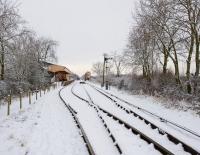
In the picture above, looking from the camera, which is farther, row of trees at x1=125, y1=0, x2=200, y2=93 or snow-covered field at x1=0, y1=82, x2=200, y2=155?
row of trees at x1=125, y1=0, x2=200, y2=93

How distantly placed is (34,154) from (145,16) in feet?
65.5

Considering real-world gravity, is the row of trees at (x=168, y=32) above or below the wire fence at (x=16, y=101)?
above

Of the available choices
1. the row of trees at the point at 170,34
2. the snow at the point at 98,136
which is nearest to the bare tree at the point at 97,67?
the row of trees at the point at 170,34

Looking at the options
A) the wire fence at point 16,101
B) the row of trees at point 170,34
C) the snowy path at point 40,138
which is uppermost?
the row of trees at point 170,34

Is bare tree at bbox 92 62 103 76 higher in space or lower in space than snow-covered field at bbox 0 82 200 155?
higher

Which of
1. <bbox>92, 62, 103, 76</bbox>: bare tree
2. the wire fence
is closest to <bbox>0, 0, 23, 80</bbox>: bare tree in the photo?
the wire fence

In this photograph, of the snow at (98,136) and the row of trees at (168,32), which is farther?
the row of trees at (168,32)

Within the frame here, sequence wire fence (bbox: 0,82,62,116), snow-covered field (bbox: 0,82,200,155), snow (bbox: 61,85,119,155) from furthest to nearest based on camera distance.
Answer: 1. wire fence (bbox: 0,82,62,116)
2. snow-covered field (bbox: 0,82,200,155)
3. snow (bbox: 61,85,119,155)

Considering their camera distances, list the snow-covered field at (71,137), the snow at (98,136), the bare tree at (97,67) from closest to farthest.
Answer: the snow at (98,136) → the snow-covered field at (71,137) → the bare tree at (97,67)

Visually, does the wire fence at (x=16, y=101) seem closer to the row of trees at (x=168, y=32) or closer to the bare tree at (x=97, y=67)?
the row of trees at (x=168, y=32)

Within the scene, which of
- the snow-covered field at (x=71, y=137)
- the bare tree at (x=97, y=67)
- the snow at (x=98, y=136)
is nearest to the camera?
the snow at (x=98, y=136)

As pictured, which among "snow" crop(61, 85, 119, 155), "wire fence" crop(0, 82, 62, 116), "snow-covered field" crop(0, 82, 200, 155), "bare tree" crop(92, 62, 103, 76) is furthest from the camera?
"bare tree" crop(92, 62, 103, 76)

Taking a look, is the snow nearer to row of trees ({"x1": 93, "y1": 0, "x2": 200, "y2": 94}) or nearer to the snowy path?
the snowy path

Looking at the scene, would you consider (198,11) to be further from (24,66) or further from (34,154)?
(24,66)
